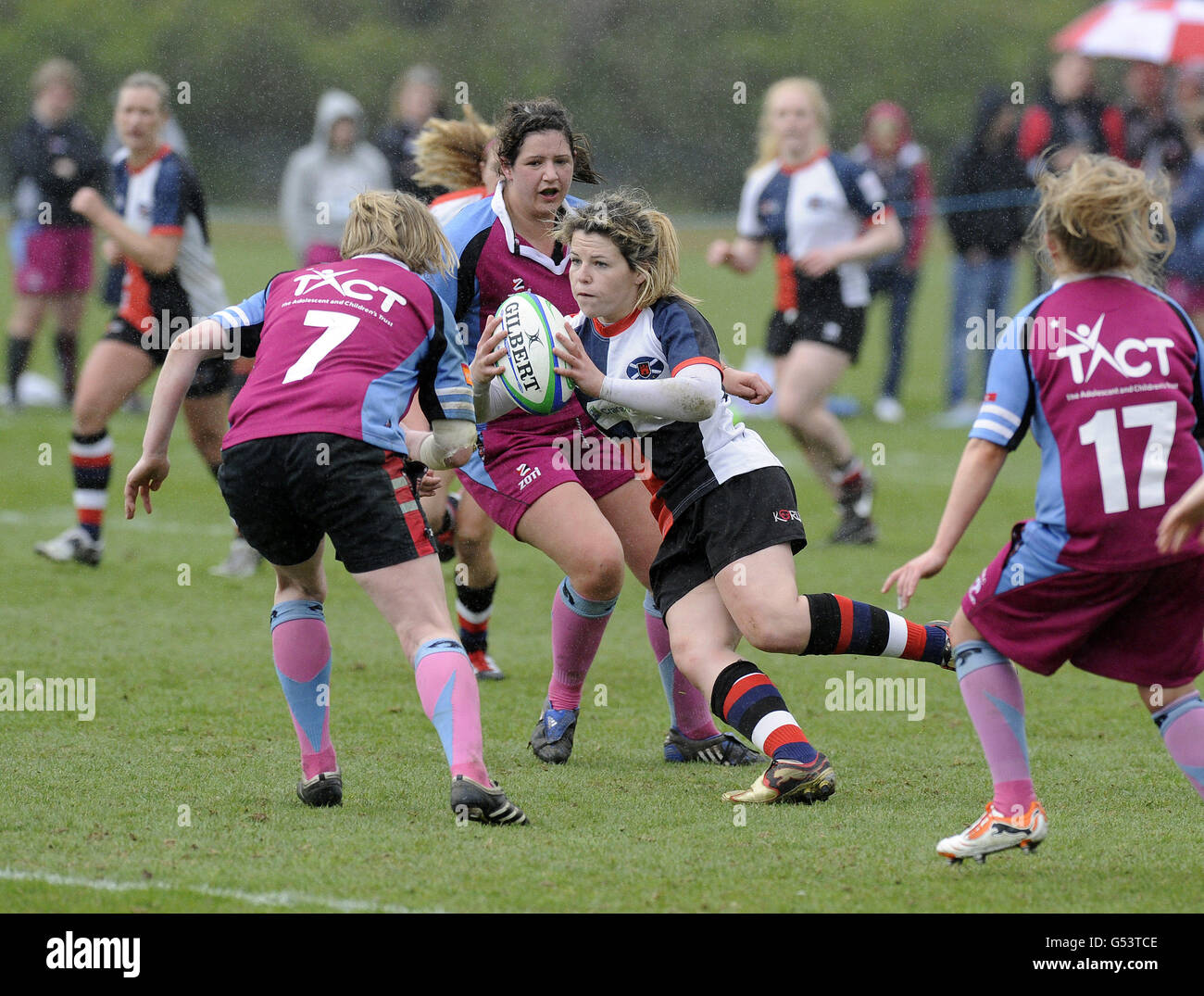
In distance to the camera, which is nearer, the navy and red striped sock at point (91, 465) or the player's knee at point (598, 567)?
the player's knee at point (598, 567)

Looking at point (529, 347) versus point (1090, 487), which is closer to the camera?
point (1090, 487)

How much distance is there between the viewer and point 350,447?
12.7 ft

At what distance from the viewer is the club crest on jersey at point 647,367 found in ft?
14.2

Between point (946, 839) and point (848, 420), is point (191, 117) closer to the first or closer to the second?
point (848, 420)

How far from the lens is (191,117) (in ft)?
87.5

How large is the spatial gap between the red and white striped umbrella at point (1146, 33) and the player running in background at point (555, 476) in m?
9.62

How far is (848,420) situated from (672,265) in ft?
30.1

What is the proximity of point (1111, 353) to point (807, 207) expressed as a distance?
19.4 ft

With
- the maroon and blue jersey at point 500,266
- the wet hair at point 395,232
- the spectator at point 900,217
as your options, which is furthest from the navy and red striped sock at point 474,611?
the spectator at point 900,217

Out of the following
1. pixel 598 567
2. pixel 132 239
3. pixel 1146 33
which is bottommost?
pixel 598 567

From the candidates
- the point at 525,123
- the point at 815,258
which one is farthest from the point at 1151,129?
the point at 525,123

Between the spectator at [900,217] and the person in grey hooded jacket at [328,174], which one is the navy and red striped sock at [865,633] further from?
the person in grey hooded jacket at [328,174]

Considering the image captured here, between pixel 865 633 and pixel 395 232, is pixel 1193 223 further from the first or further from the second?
pixel 395 232
